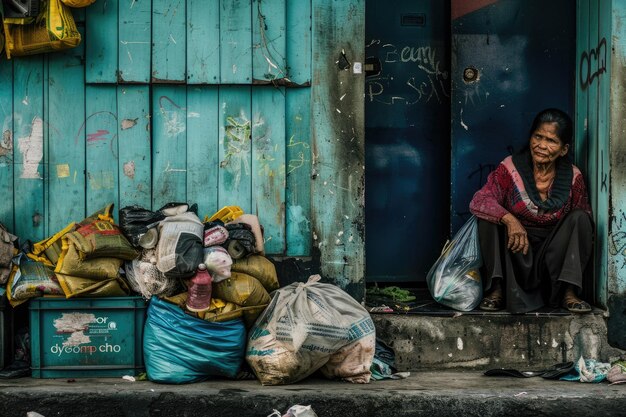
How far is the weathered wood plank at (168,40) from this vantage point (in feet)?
19.1

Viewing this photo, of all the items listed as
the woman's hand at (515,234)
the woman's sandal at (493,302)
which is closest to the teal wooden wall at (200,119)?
the woman's sandal at (493,302)

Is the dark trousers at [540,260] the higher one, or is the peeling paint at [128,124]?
the peeling paint at [128,124]

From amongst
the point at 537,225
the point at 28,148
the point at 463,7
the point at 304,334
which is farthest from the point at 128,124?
the point at 537,225

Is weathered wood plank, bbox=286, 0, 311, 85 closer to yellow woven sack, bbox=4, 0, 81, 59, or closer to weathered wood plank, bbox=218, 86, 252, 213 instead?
weathered wood plank, bbox=218, 86, 252, 213

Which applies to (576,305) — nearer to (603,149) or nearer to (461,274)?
(461,274)

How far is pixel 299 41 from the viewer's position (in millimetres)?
5859

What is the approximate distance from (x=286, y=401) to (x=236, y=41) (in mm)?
2208

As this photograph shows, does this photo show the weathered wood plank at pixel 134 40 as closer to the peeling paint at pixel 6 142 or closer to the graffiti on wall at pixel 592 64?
the peeling paint at pixel 6 142

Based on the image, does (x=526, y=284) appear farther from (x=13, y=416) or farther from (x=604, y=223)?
(x=13, y=416)

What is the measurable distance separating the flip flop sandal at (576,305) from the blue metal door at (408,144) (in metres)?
1.15

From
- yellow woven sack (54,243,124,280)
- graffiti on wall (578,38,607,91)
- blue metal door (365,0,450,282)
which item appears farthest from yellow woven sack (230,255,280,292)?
graffiti on wall (578,38,607,91)

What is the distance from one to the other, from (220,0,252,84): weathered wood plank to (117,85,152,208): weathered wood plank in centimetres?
51

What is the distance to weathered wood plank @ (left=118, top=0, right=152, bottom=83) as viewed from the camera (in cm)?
580

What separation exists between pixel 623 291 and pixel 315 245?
1.91 metres
